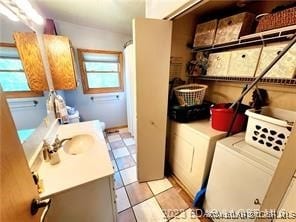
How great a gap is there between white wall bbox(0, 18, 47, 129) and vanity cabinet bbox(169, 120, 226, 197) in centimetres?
137

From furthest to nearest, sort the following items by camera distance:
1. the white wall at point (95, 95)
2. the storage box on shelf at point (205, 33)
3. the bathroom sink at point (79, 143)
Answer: the white wall at point (95, 95)
the storage box on shelf at point (205, 33)
the bathroom sink at point (79, 143)

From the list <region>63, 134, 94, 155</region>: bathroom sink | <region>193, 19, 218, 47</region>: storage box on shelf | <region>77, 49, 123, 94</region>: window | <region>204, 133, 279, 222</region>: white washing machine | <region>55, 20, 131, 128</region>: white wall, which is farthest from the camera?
<region>77, 49, 123, 94</region>: window

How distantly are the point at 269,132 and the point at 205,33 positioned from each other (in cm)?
122

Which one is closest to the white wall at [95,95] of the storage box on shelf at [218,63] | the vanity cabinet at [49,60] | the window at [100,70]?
the window at [100,70]

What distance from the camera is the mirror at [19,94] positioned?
0.80 meters

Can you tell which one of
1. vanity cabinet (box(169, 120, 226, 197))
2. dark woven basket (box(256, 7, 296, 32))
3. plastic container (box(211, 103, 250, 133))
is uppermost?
dark woven basket (box(256, 7, 296, 32))

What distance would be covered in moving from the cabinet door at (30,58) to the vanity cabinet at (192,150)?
143cm

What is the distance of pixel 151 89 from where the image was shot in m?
1.46

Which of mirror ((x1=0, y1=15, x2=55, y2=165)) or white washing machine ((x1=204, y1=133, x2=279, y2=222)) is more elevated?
mirror ((x1=0, y1=15, x2=55, y2=165))

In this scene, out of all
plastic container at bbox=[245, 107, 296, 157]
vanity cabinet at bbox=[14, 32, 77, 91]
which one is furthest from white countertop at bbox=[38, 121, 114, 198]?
plastic container at bbox=[245, 107, 296, 157]

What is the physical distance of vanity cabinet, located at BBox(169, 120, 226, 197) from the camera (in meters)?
1.30

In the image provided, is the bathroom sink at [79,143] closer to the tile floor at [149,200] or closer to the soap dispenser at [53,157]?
the soap dispenser at [53,157]

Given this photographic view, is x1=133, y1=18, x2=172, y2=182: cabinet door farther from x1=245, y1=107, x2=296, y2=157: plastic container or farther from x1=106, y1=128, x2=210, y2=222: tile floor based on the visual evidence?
x1=245, y1=107, x2=296, y2=157: plastic container

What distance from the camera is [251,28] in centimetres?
130
